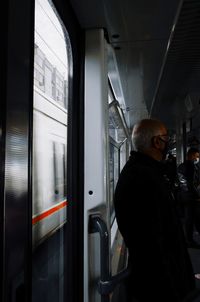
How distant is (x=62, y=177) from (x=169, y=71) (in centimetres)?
165

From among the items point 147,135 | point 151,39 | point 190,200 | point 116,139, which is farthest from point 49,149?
point 190,200

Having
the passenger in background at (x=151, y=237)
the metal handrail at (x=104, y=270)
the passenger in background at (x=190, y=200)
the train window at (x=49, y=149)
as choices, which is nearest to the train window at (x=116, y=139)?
the train window at (x=49, y=149)

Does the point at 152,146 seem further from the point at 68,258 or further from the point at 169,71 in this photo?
the point at 169,71

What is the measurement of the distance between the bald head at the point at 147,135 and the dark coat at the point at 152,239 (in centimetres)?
19

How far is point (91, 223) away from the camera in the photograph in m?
1.57

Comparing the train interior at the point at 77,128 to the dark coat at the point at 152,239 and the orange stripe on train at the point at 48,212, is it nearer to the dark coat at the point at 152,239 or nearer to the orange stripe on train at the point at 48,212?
the orange stripe on train at the point at 48,212

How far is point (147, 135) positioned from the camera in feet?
5.46

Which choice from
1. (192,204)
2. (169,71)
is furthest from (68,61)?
(192,204)

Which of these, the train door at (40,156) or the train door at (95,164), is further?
the train door at (95,164)

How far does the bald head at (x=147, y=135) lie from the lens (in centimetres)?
165

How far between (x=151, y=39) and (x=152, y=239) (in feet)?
4.47

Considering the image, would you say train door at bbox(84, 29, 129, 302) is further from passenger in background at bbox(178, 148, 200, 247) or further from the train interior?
passenger in background at bbox(178, 148, 200, 247)

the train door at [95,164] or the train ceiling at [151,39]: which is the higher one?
the train ceiling at [151,39]

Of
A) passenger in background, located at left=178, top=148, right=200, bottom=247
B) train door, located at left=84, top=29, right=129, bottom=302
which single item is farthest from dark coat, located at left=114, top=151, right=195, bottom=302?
passenger in background, located at left=178, top=148, right=200, bottom=247
